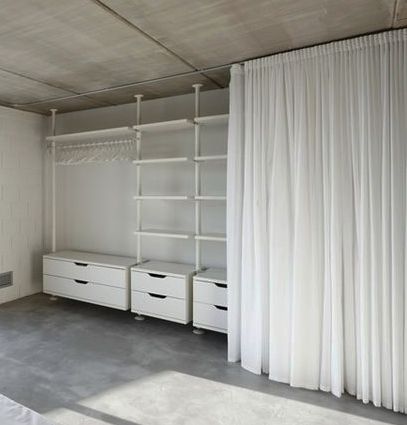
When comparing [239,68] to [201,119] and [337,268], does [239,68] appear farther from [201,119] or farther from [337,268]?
[337,268]

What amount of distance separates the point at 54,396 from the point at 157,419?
29.3 inches

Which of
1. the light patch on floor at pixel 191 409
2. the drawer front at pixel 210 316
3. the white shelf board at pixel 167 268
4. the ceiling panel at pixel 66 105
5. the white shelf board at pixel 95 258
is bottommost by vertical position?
the light patch on floor at pixel 191 409

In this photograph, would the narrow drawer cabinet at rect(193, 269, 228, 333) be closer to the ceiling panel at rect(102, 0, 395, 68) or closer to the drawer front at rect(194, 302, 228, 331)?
the drawer front at rect(194, 302, 228, 331)

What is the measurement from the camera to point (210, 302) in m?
3.03

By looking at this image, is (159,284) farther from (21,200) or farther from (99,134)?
(21,200)

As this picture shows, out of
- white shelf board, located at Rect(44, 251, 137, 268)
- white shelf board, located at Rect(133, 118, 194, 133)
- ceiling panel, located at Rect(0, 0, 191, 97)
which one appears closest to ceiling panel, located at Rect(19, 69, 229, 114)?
ceiling panel, located at Rect(0, 0, 191, 97)

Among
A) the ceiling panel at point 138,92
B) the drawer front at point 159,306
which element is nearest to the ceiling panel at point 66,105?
the ceiling panel at point 138,92

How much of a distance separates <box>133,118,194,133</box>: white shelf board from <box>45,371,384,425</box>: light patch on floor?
7.26ft

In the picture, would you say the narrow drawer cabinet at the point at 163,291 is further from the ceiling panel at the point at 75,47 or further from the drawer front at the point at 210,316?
the ceiling panel at the point at 75,47

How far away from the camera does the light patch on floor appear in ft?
6.61

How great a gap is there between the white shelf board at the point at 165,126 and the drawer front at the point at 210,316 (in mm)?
1686

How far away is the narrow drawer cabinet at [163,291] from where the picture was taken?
3.16m

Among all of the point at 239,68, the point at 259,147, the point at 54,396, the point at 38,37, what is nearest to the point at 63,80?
the point at 38,37

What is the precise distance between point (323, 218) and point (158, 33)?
5.46 ft
